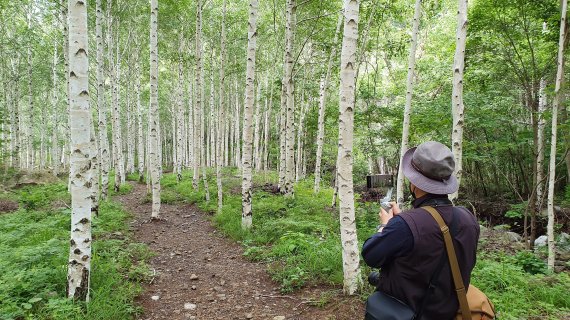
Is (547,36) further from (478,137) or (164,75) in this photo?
(164,75)

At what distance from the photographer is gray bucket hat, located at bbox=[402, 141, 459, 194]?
200 centimetres

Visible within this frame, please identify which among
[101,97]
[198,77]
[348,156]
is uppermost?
[198,77]

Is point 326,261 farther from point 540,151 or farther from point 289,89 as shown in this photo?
point 289,89

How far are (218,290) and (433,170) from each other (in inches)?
174

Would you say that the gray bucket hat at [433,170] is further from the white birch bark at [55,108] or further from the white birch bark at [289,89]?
the white birch bark at [55,108]

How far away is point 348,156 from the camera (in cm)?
455

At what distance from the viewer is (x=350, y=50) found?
458 centimetres

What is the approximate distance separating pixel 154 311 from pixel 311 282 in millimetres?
2354

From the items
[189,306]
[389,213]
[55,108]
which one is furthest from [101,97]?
[389,213]

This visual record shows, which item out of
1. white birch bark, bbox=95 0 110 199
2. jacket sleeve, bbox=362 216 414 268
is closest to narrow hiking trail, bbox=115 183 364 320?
jacket sleeve, bbox=362 216 414 268

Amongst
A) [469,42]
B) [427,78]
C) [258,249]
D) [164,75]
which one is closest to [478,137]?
[427,78]

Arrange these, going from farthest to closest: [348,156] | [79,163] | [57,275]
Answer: [348,156] < [57,275] < [79,163]

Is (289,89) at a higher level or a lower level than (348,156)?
higher

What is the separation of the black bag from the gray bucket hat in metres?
0.72
